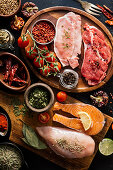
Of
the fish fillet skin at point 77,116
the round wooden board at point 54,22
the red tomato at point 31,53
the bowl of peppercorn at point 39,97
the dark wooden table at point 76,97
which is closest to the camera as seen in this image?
the bowl of peppercorn at point 39,97

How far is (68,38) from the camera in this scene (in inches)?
137

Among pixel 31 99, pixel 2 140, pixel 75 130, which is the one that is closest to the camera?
pixel 31 99

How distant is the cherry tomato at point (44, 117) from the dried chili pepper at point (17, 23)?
1343 millimetres

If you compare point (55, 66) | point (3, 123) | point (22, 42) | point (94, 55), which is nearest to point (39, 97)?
point (55, 66)

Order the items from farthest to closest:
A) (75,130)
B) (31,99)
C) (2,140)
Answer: (2,140) < (75,130) < (31,99)

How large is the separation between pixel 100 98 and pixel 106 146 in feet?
2.38

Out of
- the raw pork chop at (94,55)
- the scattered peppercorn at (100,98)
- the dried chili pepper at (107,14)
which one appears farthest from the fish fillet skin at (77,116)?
the dried chili pepper at (107,14)

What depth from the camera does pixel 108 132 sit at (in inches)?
142

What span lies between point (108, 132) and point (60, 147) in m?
0.88

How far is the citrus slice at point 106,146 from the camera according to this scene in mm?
3407

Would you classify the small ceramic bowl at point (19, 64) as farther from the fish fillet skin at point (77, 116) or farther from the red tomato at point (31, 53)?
the fish fillet skin at point (77, 116)

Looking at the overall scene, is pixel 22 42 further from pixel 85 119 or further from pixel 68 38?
pixel 85 119

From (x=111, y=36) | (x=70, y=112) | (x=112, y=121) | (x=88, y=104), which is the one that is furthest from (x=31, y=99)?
(x=111, y=36)

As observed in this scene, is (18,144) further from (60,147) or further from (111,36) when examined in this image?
(111,36)
